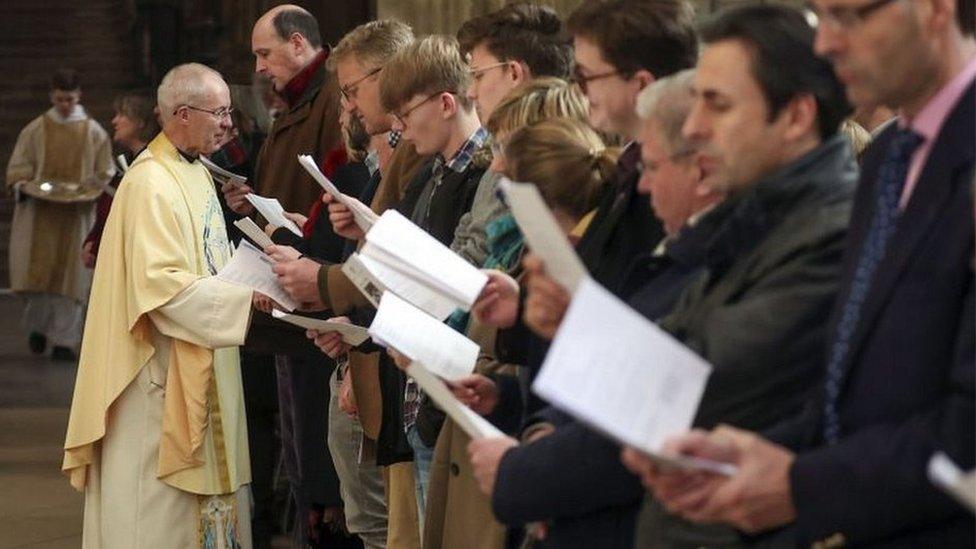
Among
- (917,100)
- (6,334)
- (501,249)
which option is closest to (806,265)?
(917,100)

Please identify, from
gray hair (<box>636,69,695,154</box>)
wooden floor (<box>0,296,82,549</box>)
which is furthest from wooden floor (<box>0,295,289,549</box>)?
gray hair (<box>636,69,695,154</box>)

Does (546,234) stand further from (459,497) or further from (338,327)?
(338,327)

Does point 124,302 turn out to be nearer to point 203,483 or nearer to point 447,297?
point 203,483

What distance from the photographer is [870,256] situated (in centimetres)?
247

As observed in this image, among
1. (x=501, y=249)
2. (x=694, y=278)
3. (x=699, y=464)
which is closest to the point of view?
(x=699, y=464)

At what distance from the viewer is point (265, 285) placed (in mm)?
5609

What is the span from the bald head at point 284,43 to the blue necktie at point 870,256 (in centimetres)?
489

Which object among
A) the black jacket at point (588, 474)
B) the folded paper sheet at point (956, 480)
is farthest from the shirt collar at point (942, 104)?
the folded paper sheet at point (956, 480)

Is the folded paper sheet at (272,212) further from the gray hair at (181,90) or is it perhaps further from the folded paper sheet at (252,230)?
the gray hair at (181,90)

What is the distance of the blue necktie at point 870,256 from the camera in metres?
2.46

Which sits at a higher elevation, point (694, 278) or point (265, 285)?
point (694, 278)

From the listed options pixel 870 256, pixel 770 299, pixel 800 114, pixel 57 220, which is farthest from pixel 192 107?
pixel 57 220

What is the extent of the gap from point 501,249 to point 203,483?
2.18 m

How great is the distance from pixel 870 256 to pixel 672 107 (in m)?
0.62
